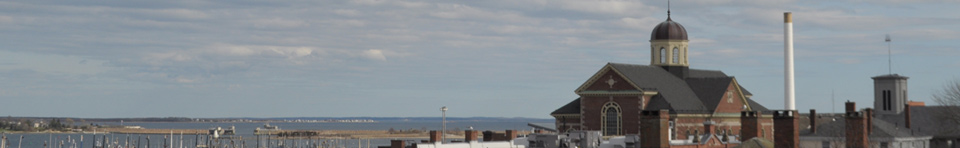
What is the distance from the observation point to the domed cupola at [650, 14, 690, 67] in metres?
123

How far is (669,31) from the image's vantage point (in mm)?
122062

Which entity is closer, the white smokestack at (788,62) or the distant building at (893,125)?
the distant building at (893,125)

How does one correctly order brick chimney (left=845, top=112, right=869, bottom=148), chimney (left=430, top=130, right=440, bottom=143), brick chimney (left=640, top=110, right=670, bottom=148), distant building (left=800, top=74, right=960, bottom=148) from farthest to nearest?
distant building (left=800, top=74, right=960, bottom=148) → chimney (left=430, top=130, right=440, bottom=143) → brick chimney (left=845, top=112, right=869, bottom=148) → brick chimney (left=640, top=110, right=670, bottom=148)

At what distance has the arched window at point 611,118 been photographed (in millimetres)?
113312

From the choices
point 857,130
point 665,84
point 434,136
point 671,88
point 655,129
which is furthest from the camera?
point 665,84

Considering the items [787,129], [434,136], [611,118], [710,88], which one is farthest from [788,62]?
[787,129]

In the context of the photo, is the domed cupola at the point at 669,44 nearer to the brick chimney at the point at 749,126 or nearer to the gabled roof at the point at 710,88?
the gabled roof at the point at 710,88

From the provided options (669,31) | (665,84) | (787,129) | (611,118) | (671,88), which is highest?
(669,31)

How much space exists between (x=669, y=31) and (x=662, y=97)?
9740 mm

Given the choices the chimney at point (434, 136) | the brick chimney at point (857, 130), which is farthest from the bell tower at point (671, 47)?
the brick chimney at point (857, 130)

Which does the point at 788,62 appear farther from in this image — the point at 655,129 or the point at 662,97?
the point at 655,129

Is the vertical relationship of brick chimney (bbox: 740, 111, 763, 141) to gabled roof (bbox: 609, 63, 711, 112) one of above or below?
below

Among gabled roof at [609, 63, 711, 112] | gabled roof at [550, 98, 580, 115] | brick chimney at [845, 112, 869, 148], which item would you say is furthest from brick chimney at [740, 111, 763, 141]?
gabled roof at [550, 98, 580, 115]

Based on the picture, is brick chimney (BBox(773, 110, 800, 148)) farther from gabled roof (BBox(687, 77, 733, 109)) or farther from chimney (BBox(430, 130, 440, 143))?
gabled roof (BBox(687, 77, 733, 109))
